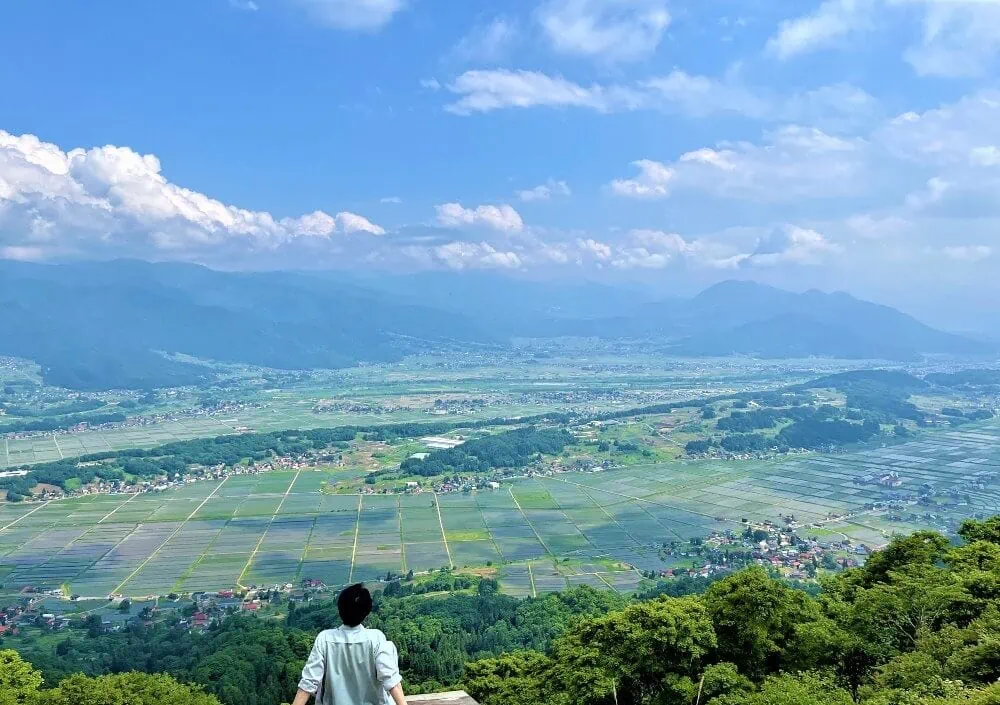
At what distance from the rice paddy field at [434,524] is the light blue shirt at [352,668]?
26.5 meters

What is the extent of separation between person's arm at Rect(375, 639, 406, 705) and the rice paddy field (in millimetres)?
26567

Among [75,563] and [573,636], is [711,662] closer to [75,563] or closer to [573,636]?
[573,636]

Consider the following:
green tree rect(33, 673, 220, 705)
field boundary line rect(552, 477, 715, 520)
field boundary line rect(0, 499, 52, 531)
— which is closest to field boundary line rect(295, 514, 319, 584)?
field boundary line rect(0, 499, 52, 531)

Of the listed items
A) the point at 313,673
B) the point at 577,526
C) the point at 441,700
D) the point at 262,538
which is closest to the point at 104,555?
the point at 262,538

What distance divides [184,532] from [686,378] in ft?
283

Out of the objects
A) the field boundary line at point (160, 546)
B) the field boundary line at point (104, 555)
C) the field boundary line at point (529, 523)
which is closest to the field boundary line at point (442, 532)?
the field boundary line at point (529, 523)

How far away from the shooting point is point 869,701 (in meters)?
7.57

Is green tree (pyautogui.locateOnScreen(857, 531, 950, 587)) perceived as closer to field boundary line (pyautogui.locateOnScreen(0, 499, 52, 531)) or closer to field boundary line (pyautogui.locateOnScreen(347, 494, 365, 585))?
field boundary line (pyautogui.locateOnScreen(347, 494, 365, 585))

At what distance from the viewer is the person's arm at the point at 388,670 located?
10.2ft

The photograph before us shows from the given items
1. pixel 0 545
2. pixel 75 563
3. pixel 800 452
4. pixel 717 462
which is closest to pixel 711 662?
pixel 75 563

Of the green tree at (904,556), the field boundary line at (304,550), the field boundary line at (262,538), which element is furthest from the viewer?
the field boundary line at (304,550)

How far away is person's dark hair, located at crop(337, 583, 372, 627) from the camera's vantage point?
122 inches

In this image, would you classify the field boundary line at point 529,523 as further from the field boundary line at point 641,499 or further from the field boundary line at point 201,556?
the field boundary line at point 201,556

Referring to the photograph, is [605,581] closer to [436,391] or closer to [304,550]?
[304,550]
